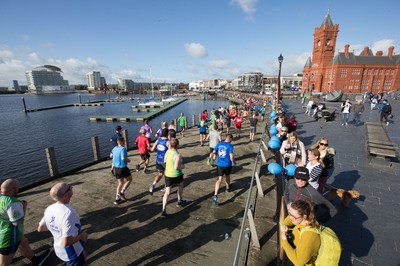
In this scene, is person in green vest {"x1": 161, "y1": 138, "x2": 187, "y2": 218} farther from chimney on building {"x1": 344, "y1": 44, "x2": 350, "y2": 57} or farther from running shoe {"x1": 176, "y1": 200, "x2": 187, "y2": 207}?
chimney on building {"x1": 344, "y1": 44, "x2": 350, "y2": 57}

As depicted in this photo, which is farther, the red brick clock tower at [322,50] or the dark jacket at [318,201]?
the red brick clock tower at [322,50]

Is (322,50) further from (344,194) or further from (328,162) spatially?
(328,162)

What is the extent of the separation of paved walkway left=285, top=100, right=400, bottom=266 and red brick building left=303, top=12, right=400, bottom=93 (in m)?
60.4

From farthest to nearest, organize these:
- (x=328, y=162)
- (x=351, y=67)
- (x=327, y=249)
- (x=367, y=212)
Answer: (x=351, y=67) < (x=367, y=212) < (x=328, y=162) < (x=327, y=249)

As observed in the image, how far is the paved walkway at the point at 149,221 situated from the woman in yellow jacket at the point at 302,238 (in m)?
1.67

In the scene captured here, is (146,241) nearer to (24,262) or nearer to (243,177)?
(24,262)

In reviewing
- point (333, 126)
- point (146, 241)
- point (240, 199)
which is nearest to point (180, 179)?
point (146, 241)

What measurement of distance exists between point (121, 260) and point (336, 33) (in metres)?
75.0

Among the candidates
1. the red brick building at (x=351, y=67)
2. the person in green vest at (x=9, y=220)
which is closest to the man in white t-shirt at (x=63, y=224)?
the person in green vest at (x=9, y=220)

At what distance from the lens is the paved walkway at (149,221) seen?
3828 millimetres

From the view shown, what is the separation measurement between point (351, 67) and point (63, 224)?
250 feet

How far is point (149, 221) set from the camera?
15.8ft

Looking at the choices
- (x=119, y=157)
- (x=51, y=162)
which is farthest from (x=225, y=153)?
(x=51, y=162)

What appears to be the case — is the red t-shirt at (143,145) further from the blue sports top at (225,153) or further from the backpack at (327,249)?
the backpack at (327,249)
